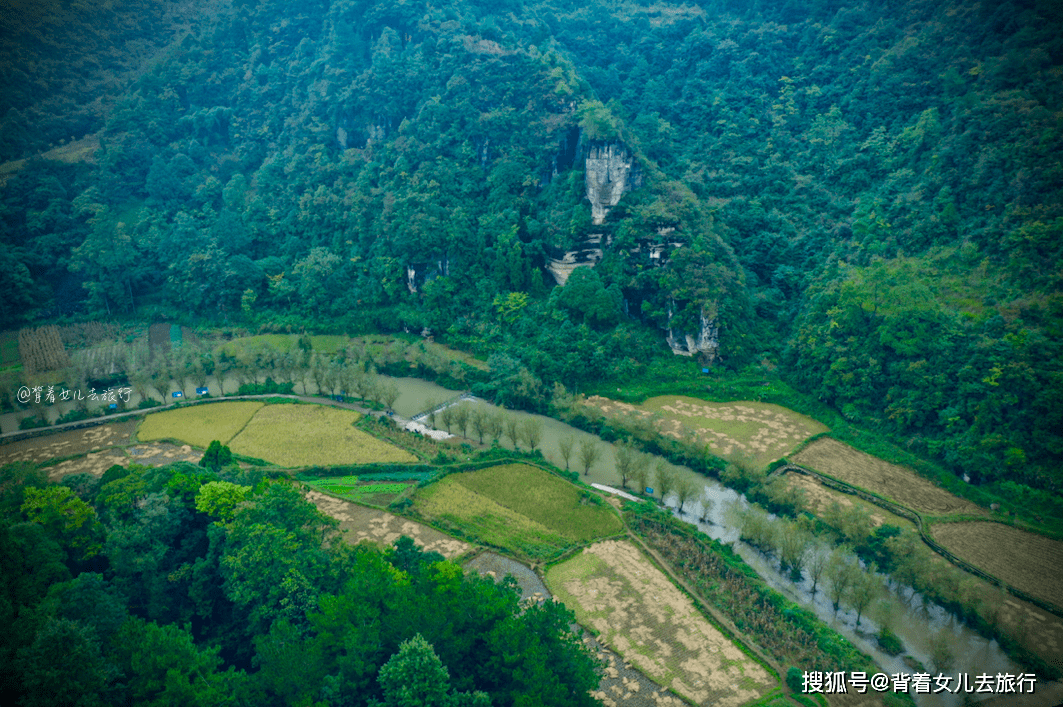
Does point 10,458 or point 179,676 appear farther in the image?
point 10,458

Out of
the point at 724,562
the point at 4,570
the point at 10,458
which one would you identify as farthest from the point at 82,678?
the point at 10,458

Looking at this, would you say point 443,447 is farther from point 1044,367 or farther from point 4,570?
point 1044,367

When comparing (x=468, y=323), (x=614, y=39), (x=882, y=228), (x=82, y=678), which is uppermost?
(x=614, y=39)

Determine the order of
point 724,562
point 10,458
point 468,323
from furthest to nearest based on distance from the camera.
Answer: point 468,323, point 10,458, point 724,562

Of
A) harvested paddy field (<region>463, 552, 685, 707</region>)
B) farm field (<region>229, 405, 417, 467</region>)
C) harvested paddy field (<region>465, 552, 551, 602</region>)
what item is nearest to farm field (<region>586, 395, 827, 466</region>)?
harvested paddy field (<region>465, 552, 551, 602</region>)

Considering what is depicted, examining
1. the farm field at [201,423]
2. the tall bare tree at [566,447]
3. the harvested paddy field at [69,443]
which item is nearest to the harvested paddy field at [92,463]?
the harvested paddy field at [69,443]

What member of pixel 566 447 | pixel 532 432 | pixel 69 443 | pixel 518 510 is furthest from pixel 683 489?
pixel 69 443

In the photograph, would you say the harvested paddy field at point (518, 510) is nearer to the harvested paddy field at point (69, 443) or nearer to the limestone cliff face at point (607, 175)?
the harvested paddy field at point (69, 443)
